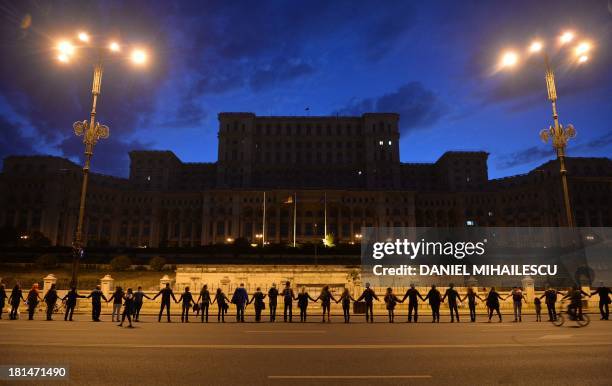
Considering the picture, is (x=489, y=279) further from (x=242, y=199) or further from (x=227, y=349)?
(x=242, y=199)

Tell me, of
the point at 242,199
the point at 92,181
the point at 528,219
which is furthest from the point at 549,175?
the point at 92,181

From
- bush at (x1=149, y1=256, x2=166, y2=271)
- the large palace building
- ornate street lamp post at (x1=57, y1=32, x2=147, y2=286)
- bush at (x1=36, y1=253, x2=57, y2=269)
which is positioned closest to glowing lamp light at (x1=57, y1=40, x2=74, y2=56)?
ornate street lamp post at (x1=57, y1=32, x2=147, y2=286)

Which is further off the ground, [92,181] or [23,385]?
[92,181]

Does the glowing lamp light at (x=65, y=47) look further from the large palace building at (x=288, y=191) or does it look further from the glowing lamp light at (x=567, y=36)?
the large palace building at (x=288, y=191)

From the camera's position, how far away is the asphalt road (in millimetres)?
7286

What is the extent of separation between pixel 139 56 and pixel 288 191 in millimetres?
80888

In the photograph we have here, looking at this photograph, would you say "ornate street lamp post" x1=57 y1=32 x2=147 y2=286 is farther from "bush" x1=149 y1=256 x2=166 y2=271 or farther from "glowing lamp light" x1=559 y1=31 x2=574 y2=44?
"bush" x1=149 y1=256 x2=166 y2=271

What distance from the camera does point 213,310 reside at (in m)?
24.7

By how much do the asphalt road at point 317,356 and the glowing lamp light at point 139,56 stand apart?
1335 cm

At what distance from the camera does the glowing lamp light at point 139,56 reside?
20047 millimetres

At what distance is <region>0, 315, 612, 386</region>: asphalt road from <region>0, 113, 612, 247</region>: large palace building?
253 ft

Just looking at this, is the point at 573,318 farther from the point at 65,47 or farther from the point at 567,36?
the point at 65,47

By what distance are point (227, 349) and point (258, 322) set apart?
8.19m

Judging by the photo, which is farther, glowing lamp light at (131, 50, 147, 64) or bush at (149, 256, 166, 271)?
bush at (149, 256, 166, 271)
